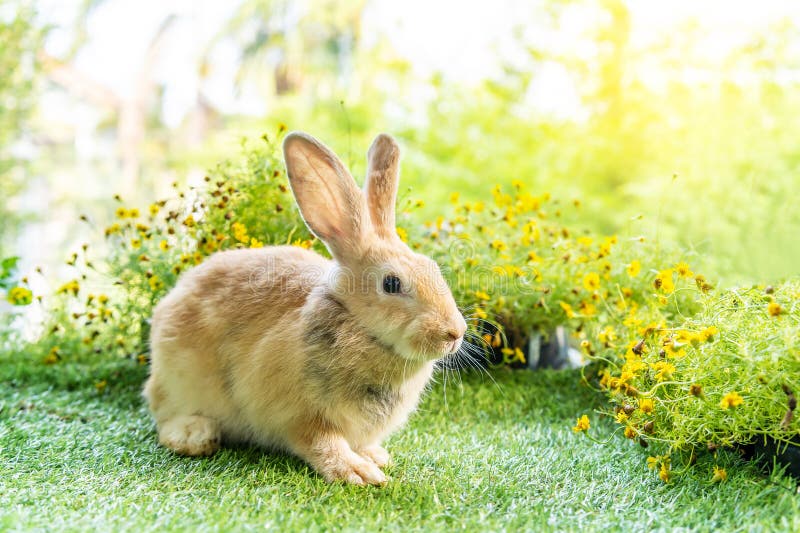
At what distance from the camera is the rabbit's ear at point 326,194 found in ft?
5.75

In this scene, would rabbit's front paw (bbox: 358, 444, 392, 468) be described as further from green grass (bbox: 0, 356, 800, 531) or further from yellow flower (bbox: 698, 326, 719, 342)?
yellow flower (bbox: 698, 326, 719, 342)

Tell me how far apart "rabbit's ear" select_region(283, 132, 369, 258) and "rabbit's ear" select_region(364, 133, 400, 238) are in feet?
0.26

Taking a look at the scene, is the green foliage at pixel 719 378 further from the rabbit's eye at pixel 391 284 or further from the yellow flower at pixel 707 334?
the rabbit's eye at pixel 391 284

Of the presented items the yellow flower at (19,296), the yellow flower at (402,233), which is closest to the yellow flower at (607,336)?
the yellow flower at (402,233)

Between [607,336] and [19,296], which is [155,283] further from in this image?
[607,336]

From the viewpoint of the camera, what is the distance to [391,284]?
5.61 ft

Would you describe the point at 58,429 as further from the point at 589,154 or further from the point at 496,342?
the point at 589,154

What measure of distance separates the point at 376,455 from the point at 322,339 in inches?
14.3

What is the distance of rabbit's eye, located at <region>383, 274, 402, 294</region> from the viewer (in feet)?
5.59

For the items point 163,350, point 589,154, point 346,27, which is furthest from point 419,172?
point 163,350

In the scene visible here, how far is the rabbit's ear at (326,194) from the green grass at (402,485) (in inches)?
24.1

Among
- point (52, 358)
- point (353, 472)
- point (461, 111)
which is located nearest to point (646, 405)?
point (353, 472)

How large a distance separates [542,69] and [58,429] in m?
5.50

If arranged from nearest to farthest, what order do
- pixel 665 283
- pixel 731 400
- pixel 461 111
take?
pixel 731 400
pixel 665 283
pixel 461 111
